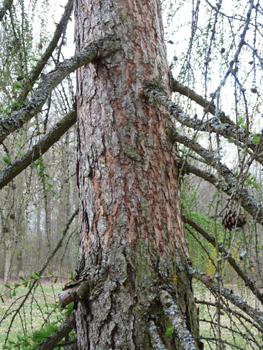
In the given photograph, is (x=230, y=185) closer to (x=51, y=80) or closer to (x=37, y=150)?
(x=51, y=80)

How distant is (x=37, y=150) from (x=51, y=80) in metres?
0.57

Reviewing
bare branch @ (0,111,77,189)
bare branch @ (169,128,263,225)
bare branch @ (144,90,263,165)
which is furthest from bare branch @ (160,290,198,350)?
bare branch @ (0,111,77,189)

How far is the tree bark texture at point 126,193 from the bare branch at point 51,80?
45mm

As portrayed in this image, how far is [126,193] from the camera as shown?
110cm

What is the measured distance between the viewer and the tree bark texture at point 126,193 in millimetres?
996

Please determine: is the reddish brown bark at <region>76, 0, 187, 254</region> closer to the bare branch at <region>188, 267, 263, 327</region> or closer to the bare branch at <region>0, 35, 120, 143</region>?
the bare branch at <region>0, 35, 120, 143</region>

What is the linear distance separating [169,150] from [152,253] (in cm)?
43

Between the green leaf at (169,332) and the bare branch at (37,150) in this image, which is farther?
the bare branch at (37,150)

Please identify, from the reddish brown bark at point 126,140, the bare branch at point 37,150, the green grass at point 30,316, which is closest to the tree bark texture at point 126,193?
the reddish brown bark at point 126,140

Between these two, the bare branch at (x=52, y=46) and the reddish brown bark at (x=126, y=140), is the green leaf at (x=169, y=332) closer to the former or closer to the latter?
the reddish brown bark at (x=126, y=140)

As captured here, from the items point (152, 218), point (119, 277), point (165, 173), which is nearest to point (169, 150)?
point (165, 173)

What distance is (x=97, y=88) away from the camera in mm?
1226

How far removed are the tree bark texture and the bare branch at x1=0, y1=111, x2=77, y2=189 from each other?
186 mm

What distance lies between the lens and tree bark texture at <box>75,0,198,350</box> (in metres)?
1.00
